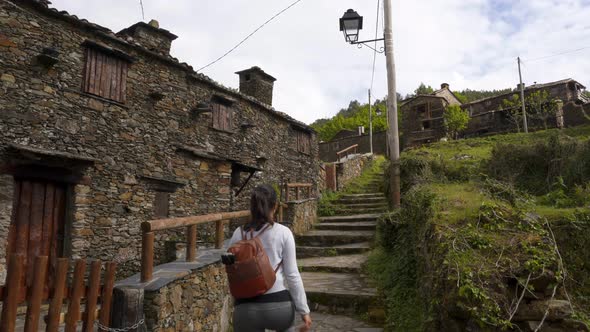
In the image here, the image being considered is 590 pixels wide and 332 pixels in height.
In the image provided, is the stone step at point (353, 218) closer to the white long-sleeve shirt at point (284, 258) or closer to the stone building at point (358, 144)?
the white long-sleeve shirt at point (284, 258)

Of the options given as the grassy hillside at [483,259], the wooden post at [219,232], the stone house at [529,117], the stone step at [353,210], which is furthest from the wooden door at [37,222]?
the stone house at [529,117]

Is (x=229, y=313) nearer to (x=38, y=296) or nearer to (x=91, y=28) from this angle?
(x=38, y=296)

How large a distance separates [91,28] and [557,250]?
29.0ft

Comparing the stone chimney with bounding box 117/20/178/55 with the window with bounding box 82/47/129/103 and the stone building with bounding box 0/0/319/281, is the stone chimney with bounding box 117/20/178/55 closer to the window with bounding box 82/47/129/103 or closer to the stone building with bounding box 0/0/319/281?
the stone building with bounding box 0/0/319/281

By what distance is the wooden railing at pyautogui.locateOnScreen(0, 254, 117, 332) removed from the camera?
8.03 ft

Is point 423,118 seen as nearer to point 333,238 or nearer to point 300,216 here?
point 300,216

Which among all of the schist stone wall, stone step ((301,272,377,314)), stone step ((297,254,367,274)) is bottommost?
stone step ((301,272,377,314))

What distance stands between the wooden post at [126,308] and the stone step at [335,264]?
14.8 feet

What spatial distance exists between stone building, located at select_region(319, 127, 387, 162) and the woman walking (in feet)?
93.7

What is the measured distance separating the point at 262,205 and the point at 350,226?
7484 mm

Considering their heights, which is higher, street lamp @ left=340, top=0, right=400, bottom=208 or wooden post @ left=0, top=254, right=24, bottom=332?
street lamp @ left=340, top=0, right=400, bottom=208

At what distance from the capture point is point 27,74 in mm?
7020

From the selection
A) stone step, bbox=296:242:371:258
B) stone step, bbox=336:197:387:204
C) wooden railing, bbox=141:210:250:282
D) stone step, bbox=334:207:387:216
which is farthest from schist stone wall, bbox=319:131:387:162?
wooden railing, bbox=141:210:250:282

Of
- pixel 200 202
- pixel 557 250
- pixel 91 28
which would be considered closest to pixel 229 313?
pixel 557 250
